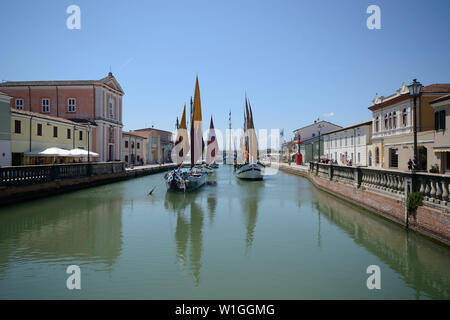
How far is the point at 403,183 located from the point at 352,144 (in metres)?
35.5

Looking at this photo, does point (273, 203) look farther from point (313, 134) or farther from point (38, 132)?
point (313, 134)

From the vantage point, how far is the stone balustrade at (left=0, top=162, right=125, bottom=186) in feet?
53.0

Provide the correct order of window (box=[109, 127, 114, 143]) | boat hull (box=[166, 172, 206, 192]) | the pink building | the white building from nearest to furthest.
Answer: boat hull (box=[166, 172, 206, 192]) → the white building → the pink building → window (box=[109, 127, 114, 143])

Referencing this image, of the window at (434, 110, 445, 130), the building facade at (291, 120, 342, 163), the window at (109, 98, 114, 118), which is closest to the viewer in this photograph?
the window at (434, 110, 445, 130)

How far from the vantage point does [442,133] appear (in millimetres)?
21562

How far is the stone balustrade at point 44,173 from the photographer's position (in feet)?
53.0

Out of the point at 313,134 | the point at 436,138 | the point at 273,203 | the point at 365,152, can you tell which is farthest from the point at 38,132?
the point at 313,134

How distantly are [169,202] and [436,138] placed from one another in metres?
19.2

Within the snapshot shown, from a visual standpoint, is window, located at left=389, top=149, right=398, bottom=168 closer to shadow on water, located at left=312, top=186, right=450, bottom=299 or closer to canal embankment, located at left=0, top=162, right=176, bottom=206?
shadow on water, located at left=312, top=186, right=450, bottom=299

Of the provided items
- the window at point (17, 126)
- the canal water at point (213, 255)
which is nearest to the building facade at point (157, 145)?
the window at point (17, 126)

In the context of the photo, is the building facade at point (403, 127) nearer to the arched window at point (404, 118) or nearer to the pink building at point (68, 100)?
the arched window at point (404, 118)

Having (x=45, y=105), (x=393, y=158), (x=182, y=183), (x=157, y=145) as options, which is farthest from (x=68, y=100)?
(x=393, y=158)

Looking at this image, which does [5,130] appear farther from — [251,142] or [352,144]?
[352,144]

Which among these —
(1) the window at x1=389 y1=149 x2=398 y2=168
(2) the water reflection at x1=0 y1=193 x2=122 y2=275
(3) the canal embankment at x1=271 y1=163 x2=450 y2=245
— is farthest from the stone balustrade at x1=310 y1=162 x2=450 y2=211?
(1) the window at x1=389 y1=149 x2=398 y2=168
